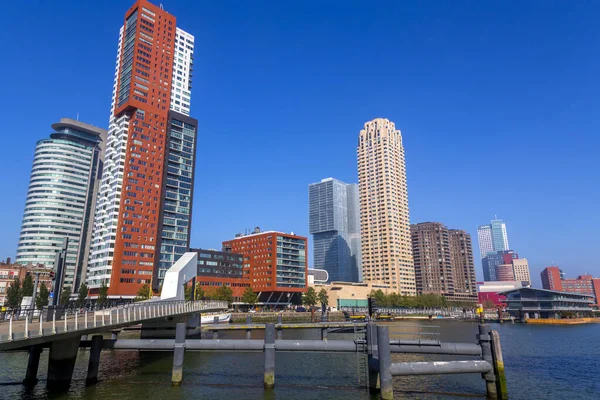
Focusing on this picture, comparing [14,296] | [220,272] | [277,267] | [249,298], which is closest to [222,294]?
[249,298]

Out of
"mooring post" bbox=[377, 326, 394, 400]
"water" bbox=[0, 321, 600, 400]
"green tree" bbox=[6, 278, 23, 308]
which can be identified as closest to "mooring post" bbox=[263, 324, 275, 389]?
"water" bbox=[0, 321, 600, 400]

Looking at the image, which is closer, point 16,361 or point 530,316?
point 16,361

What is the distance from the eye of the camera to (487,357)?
31062 millimetres

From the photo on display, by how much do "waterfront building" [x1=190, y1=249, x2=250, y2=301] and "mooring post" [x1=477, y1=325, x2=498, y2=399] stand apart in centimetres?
14293

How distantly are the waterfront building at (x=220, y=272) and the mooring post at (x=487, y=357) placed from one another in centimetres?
14293

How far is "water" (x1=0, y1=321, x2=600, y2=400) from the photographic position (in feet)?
104

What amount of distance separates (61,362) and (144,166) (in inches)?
4995

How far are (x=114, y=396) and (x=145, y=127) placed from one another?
139546 mm

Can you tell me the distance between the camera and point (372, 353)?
102 feet

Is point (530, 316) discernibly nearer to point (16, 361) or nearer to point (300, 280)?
point (300, 280)

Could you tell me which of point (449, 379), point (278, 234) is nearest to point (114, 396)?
point (449, 379)

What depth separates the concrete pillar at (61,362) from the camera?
3369cm

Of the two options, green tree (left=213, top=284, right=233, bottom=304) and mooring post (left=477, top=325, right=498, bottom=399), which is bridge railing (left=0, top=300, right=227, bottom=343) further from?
green tree (left=213, top=284, right=233, bottom=304)

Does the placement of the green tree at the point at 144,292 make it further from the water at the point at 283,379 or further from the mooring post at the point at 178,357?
the mooring post at the point at 178,357
